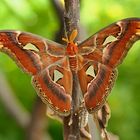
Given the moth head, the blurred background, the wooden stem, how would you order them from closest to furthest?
the wooden stem
the moth head
the blurred background

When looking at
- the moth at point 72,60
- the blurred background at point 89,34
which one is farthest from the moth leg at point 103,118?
the blurred background at point 89,34

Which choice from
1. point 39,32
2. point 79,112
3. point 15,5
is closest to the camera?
point 79,112

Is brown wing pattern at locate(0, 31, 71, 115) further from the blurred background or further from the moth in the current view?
the blurred background

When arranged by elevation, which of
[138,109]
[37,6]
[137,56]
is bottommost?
[138,109]

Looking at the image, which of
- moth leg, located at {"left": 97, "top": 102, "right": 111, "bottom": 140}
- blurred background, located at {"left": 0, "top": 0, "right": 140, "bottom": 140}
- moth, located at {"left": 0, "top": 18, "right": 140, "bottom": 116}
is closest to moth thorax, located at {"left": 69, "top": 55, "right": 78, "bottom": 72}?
moth, located at {"left": 0, "top": 18, "right": 140, "bottom": 116}

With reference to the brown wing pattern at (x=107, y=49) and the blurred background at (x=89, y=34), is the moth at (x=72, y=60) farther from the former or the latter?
the blurred background at (x=89, y=34)

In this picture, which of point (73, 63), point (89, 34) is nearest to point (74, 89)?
point (73, 63)

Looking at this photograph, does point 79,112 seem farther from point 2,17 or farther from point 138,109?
point 138,109

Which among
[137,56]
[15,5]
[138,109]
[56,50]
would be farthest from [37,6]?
[56,50]
